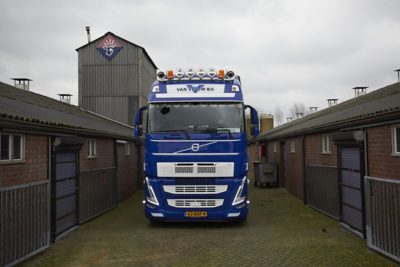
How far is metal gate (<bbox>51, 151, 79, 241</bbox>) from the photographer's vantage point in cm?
896

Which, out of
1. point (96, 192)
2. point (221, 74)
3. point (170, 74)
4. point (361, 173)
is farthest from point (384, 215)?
point (96, 192)

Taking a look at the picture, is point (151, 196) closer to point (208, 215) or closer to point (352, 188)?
point (208, 215)

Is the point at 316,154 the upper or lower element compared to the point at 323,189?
upper

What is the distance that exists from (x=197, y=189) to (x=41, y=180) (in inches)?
148

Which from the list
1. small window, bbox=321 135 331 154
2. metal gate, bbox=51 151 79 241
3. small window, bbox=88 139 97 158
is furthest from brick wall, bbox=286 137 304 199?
metal gate, bbox=51 151 79 241

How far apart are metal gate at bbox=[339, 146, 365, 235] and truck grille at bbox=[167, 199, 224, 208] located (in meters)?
3.32

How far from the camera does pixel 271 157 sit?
24797mm

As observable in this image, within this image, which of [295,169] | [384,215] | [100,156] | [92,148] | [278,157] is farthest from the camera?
[278,157]

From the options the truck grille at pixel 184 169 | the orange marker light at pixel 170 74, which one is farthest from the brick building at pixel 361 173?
the orange marker light at pixel 170 74

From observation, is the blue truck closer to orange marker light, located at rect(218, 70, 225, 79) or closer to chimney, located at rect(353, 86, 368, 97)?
orange marker light, located at rect(218, 70, 225, 79)

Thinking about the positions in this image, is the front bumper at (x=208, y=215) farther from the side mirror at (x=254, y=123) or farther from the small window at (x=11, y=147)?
the small window at (x=11, y=147)

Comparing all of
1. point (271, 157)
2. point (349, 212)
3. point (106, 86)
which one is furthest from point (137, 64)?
point (349, 212)

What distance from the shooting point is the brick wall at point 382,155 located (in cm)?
808

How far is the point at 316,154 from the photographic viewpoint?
1397 centimetres
